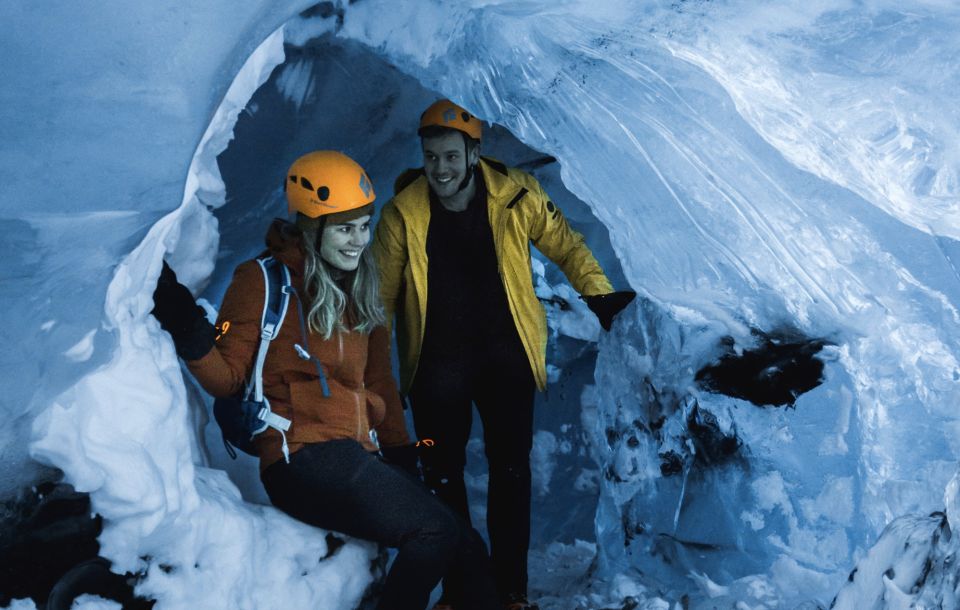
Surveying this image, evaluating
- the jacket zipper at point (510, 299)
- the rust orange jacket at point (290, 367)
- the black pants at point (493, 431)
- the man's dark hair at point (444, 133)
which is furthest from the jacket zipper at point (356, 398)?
the man's dark hair at point (444, 133)

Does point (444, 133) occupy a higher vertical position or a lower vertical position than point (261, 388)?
higher

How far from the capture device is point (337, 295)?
9.95ft

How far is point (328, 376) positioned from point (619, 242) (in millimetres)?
1325

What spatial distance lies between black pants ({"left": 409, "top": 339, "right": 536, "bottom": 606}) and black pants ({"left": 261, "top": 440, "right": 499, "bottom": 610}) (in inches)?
20.0

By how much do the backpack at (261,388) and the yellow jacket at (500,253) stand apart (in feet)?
2.33

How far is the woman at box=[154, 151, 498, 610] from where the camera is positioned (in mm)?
2832

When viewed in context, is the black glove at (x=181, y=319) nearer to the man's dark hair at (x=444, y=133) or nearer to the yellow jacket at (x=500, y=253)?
the yellow jacket at (x=500, y=253)

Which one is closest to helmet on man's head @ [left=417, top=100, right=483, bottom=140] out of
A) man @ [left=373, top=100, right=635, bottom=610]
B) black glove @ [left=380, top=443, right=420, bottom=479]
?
man @ [left=373, top=100, right=635, bottom=610]

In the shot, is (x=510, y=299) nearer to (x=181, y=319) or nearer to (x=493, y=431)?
(x=493, y=431)

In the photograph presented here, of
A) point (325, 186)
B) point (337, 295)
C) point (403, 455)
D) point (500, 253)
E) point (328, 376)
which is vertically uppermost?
point (325, 186)

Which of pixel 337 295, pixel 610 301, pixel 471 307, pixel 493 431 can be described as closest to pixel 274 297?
pixel 337 295

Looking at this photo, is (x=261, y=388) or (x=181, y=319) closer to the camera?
(x=181, y=319)

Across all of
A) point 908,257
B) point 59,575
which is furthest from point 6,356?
point 908,257

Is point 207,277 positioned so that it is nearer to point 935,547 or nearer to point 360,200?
point 360,200
